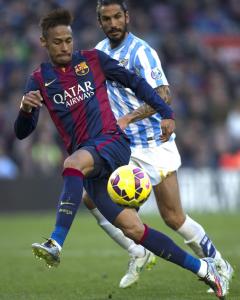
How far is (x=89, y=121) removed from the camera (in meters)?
7.46

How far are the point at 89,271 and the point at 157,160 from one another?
1800 mm

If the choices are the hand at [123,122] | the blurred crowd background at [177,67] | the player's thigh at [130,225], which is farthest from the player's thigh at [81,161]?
the blurred crowd background at [177,67]

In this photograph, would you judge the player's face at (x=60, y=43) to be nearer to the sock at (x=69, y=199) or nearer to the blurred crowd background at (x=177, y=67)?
the sock at (x=69, y=199)

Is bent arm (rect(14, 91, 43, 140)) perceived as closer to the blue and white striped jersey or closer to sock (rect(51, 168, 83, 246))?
sock (rect(51, 168, 83, 246))

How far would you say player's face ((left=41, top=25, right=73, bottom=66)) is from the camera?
7.44 meters

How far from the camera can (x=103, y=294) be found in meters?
7.93

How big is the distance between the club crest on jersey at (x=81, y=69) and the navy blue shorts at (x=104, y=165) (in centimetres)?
54

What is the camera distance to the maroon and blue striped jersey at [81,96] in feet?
24.5

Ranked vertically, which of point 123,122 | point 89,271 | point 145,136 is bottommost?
point 89,271

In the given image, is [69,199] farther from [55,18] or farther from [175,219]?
[175,219]

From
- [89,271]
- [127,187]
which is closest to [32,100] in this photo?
[127,187]

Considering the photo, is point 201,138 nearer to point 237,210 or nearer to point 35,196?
point 237,210

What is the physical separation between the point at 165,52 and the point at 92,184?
1342cm

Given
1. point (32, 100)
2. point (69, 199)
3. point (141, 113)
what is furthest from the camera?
point (141, 113)
